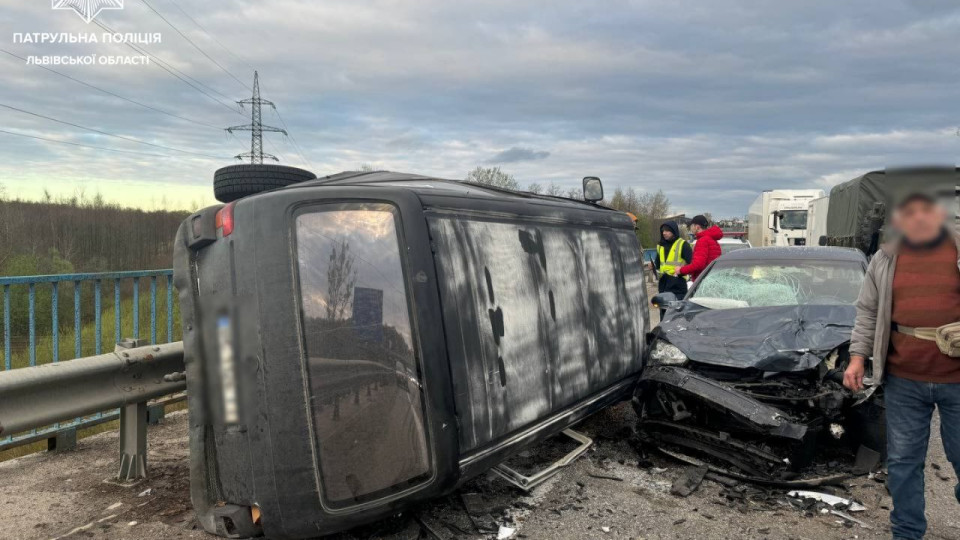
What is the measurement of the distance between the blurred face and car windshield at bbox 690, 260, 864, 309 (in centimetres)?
219

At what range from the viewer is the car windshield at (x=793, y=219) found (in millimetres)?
26922

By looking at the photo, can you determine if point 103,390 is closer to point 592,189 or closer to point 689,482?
point 689,482

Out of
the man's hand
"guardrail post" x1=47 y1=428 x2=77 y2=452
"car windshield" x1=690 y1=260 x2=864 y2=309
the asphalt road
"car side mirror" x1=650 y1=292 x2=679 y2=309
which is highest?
"car windshield" x1=690 y1=260 x2=864 y2=309

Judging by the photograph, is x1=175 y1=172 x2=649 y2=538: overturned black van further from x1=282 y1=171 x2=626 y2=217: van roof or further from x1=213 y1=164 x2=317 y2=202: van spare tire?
x1=213 y1=164 x2=317 y2=202: van spare tire

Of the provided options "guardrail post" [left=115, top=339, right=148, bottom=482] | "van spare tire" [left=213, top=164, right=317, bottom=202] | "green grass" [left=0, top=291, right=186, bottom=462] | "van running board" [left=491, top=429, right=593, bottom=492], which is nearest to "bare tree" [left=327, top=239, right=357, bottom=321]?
"van running board" [left=491, top=429, right=593, bottom=492]

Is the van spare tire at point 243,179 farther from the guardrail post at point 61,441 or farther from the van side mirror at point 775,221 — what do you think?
the van side mirror at point 775,221

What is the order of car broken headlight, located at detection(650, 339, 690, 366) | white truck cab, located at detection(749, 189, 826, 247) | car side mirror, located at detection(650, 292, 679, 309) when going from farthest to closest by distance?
white truck cab, located at detection(749, 189, 826, 247)
car side mirror, located at detection(650, 292, 679, 309)
car broken headlight, located at detection(650, 339, 690, 366)

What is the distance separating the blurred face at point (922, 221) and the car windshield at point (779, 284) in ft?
7.18

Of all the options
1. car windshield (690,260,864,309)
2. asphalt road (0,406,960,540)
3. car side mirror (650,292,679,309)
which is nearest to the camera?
asphalt road (0,406,960,540)

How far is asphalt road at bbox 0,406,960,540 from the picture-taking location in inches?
133

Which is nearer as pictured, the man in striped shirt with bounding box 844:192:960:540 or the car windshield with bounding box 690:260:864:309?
the man in striped shirt with bounding box 844:192:960:540

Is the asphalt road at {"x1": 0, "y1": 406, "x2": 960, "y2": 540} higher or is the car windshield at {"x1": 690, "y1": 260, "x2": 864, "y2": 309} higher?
the car windshield at {"x1": 690, "y1": 260, "x2": 864, "y2": 309}

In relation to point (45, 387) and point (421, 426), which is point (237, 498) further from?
point (45, 387)

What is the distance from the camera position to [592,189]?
19.0 ft
